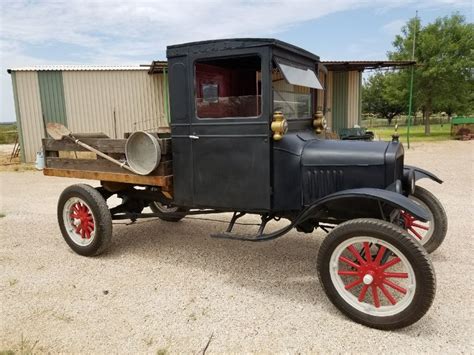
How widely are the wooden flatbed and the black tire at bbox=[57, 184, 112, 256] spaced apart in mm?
220

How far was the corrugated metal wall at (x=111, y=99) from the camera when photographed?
1362 cm

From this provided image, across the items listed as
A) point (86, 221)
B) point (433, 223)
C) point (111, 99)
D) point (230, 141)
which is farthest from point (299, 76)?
point (111, 99)

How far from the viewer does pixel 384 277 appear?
2.95 m

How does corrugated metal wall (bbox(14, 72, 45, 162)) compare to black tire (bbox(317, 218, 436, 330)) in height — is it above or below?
above

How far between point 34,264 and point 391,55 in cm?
2807

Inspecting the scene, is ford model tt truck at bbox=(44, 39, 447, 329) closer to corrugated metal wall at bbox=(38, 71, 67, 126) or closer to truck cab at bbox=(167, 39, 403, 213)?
truck cab at bbox=(167, 39, 403, 213)

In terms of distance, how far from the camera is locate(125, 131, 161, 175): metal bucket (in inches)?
155

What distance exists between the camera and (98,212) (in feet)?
14.2

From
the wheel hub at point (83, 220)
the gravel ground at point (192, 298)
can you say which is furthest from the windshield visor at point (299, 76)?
the wheel hub at point (83, 220)

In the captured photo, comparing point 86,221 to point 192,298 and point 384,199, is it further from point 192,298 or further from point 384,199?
point 384,199

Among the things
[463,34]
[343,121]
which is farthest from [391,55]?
[343,121]

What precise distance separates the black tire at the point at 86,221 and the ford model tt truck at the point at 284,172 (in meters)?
0.02

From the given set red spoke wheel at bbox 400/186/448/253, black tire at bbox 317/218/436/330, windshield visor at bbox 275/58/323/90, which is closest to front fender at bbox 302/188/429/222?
black tire at bbox 317/218/436/330

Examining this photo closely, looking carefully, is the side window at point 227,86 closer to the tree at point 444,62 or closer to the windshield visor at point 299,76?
the windshield visor at point 299,76
